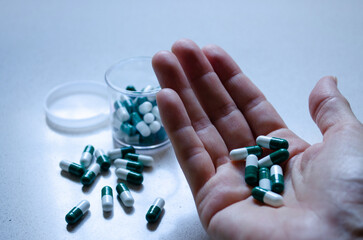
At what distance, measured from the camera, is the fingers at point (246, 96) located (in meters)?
3.08

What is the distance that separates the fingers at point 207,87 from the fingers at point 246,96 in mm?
77

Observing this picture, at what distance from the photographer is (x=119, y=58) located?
472 centimetres

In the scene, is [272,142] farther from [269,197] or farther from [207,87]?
[207,87]

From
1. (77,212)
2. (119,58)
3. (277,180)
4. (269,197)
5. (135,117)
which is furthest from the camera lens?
(119,58)

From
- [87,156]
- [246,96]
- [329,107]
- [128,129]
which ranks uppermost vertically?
[329,107]

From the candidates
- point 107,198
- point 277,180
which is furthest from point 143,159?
point 277,180

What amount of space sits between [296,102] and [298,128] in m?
0.42

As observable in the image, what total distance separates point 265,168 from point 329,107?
612mm

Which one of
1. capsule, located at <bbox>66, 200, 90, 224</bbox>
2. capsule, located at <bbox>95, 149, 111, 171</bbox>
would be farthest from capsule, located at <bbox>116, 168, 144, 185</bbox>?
capsule, located at <bbox>66, 200, 90, 224</bbox>

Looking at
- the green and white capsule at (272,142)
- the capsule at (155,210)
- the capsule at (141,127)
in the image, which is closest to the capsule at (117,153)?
the capsule at (141,127)

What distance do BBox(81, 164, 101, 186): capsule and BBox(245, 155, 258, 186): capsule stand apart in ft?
4.20

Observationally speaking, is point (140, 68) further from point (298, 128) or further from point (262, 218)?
point (262, 218)

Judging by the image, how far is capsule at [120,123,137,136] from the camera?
11.5 feet

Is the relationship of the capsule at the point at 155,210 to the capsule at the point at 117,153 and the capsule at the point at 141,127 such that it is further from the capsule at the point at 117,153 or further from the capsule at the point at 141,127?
the capsule at the point at 141,127
